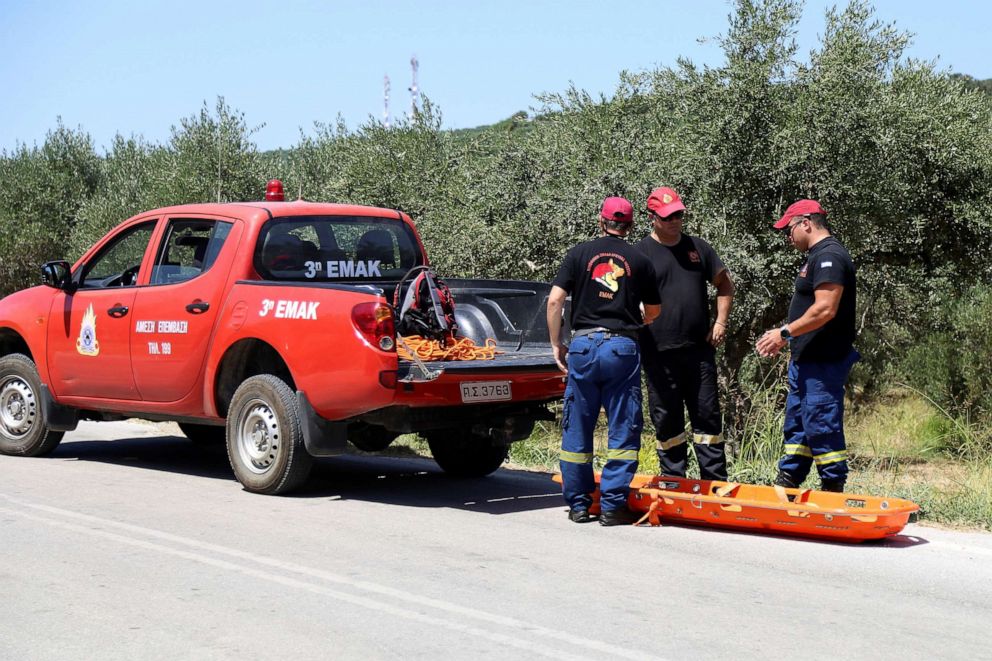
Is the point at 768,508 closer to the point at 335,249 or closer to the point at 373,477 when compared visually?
the point at 373,477

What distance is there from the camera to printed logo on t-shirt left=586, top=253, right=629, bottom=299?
7.04 metres

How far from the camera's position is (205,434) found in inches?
424

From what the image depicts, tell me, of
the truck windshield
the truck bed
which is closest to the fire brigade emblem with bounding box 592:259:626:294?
the truck bed

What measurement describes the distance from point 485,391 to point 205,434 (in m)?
4.06

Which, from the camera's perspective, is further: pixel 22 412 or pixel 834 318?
pixel 22 412

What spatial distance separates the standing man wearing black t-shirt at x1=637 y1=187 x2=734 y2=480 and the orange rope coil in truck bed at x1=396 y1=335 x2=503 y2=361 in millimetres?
1136

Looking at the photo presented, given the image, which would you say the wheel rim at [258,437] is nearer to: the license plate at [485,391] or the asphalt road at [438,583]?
the asphalt road at [438,583]

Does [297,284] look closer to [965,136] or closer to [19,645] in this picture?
[19,645]

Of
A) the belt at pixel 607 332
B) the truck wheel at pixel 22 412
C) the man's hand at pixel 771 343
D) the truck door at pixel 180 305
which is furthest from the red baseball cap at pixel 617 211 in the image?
the truck wheel at pixel 22 412

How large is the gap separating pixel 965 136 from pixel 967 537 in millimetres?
7605

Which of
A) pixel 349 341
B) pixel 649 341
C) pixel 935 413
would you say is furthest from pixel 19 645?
pixel 935 413

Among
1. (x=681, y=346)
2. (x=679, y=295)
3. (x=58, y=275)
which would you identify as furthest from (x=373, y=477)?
(x=58, y=275)

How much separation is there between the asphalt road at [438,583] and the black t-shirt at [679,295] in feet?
4.32

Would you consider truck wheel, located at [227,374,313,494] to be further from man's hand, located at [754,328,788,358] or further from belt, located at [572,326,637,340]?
man's hand, located at [754,328,788,358]
